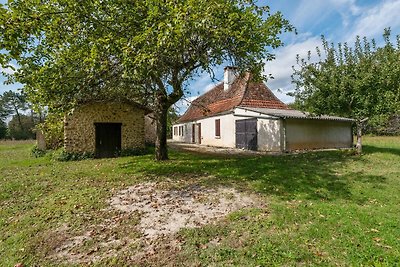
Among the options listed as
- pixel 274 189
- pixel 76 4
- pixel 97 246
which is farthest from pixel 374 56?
pixel 97 246

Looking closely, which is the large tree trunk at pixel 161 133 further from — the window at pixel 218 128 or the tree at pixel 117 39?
the window at pixel 218 128

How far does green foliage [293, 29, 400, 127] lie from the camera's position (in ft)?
43.2

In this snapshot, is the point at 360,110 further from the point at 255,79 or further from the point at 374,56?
the point at 255,79

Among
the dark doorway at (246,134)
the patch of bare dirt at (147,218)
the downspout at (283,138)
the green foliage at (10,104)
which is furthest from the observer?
the green foliage at (10,104)

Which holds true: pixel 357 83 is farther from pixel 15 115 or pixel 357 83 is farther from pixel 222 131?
pixel 15 115

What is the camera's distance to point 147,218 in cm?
624

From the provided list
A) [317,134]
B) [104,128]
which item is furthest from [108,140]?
[317,134]

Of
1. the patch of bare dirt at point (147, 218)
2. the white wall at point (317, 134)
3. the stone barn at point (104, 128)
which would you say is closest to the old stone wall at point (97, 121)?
the stone barn at point (104, 128)

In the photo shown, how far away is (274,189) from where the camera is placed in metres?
8.08

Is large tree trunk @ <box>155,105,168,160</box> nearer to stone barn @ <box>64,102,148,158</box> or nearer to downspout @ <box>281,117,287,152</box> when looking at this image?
stone barn @ <box>64,102,148,158</box>

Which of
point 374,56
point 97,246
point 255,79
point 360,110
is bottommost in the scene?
point 97,246

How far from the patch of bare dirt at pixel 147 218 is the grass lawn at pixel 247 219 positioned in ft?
0.24

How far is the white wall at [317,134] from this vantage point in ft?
60.3

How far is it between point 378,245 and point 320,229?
3.13 feet
